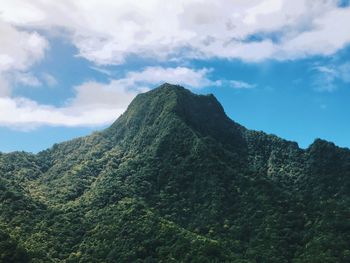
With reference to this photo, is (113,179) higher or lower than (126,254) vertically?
higher

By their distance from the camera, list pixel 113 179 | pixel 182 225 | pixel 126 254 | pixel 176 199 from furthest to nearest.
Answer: pixel 113 179, pixel 176 199, pixel 182 225, pixel 126 254

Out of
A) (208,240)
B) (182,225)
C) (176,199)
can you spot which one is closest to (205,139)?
(176,199)

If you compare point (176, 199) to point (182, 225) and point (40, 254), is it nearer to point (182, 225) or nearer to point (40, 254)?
point (182, 225)

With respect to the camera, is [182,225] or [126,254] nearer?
[126,254]

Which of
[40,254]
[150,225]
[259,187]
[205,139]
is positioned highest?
→ [205,139]

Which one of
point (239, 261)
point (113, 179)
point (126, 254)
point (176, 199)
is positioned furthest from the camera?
point (113, 179)

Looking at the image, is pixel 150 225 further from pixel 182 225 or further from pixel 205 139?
pixel 205 139
